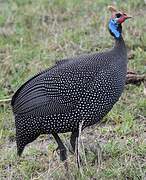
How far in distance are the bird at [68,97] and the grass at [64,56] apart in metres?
0.28

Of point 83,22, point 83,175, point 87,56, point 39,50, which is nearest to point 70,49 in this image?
point 39,50

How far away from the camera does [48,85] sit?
4707 mm

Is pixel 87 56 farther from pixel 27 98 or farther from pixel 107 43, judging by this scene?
pixel 107 43

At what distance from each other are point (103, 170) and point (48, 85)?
692 millimetres

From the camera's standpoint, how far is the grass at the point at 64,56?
15.9 ft

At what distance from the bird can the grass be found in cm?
28

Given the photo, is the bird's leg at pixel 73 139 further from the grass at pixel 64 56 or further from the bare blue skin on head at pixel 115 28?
the bare blue skin on head at pixel 115 28

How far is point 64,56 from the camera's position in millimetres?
6848

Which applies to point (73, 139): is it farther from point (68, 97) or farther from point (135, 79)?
point (135, 79)

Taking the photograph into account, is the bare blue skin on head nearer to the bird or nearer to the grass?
the bird

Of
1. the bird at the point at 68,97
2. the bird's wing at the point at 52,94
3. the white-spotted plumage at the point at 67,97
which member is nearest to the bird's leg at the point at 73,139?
the bird at the point at 68,97

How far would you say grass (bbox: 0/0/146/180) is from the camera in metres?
4.83

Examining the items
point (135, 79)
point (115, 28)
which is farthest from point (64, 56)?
point (115, 28)

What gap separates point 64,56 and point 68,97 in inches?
88.1
